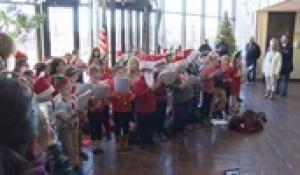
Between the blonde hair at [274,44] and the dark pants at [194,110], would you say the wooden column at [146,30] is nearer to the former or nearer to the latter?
the blonde hair at [274,44]

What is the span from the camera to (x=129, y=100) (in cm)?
554

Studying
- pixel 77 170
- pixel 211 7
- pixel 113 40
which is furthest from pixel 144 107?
pixel 211 7

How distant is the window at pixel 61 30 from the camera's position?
305 inches

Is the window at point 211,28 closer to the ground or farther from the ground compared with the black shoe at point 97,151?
farther from the ground

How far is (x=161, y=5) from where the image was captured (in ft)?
45.2

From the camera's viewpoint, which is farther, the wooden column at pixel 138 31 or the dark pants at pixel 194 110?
the wooden column at pixel 138 31

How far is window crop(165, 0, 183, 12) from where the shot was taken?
14133mm

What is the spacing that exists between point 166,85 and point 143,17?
687 centimetres

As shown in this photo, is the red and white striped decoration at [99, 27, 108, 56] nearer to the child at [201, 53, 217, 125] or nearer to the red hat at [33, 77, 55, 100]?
the child at [201, 53, 217, 125]

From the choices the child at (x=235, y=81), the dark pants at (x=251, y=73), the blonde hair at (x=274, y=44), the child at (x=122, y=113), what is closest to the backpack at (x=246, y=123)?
the child at (x=235, y=81)

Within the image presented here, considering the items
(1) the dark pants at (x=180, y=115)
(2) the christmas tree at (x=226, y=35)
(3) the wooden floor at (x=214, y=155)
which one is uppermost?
(2) the christmas tree at (x=226, y=35)

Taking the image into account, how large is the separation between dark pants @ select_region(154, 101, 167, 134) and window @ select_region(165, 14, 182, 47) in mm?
7990

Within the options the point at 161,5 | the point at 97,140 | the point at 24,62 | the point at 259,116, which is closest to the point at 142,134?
the point at 97,140

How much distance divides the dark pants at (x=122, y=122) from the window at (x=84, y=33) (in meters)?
3.43
